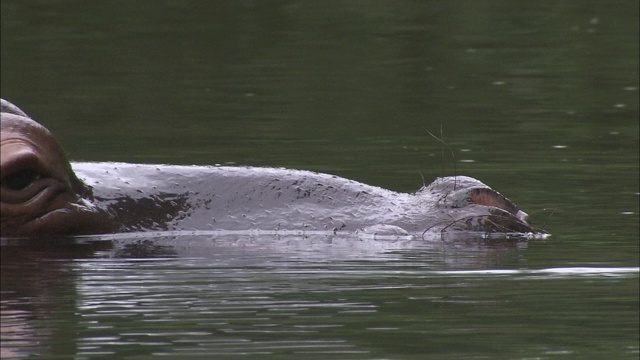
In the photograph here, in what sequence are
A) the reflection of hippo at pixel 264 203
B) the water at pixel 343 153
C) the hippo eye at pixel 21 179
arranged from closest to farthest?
the water at pixel 343 153
the hippo eye at pixel 21 179
the reflection of hippo at pixel 264 203

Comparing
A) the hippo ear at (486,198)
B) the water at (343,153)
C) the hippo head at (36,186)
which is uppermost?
the hippo head at (36,186)

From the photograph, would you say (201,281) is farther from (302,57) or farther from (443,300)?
(302,57)

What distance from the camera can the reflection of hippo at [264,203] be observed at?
19.3 ft

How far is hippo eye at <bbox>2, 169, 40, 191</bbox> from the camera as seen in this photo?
17.9ft

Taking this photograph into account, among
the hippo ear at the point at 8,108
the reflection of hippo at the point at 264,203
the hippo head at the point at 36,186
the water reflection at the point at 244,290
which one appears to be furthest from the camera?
the reflection of hippo at the point at 264,203

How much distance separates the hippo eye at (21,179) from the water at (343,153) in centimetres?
29

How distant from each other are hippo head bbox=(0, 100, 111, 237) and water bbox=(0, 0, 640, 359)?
0.10 m

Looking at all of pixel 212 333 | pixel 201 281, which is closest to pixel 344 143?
pixel 201 281

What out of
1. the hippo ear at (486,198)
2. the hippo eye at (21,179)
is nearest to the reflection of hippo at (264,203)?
the hippo ear at (486,198)

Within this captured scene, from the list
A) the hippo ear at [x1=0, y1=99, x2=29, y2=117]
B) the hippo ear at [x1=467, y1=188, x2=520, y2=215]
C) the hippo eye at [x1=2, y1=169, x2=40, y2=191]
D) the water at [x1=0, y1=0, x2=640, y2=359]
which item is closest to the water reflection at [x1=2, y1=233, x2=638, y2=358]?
the water at [x1=0, y1=0, x2=640, y2=359]

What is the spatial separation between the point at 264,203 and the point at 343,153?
4.70 m

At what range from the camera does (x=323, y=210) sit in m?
6.04

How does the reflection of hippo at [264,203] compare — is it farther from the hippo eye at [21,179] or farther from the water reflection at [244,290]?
the hippo eye at [21,179]

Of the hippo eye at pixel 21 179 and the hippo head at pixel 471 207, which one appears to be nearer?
the hippo eye at pixel 21 179
